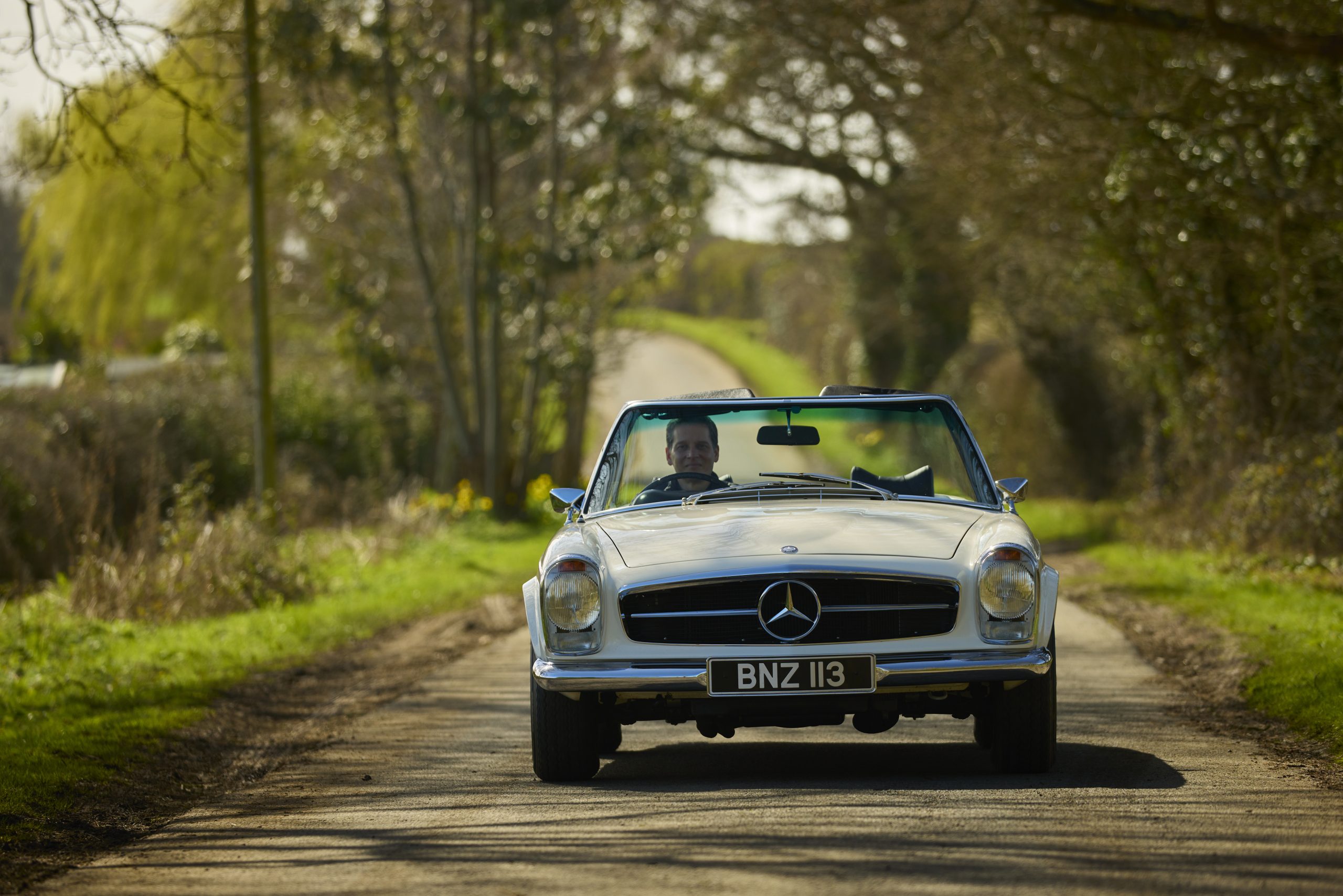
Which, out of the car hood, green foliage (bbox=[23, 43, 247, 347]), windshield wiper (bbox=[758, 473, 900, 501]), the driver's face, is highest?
green foliage (bbox=[23, 43, 247, 347])

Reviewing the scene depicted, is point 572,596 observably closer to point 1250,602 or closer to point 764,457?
point 764,457

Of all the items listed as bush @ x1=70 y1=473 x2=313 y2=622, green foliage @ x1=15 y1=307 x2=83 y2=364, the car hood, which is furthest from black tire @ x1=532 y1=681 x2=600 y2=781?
green foliage @ x1=15 y1=307 x2=83 y2=364

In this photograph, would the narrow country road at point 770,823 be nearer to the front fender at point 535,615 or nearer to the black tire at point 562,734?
the black tire at point 562,734

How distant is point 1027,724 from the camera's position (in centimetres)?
661

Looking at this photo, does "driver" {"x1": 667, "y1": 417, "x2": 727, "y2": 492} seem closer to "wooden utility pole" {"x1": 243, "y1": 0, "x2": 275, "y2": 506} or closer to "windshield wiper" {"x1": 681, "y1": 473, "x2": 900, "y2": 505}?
"windshield wiper" {"x1": 681, "y1": 473, "x2": 900, "y2": 505}

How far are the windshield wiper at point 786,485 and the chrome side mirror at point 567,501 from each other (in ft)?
1.81

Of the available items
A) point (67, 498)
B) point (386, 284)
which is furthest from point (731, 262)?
point (67, 498)

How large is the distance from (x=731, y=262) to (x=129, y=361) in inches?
1757

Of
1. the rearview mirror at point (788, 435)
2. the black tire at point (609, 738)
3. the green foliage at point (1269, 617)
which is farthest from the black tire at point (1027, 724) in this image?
the black tire at point (609, 738)

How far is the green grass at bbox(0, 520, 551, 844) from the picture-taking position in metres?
7.68

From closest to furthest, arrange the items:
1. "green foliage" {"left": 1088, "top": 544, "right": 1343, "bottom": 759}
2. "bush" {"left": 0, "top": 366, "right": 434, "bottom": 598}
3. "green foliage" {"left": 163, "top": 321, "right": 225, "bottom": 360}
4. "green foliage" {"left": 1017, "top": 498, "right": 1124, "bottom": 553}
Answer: "green foliage" {"left": 1088, "top": 544, "right": 1343, "bottom": 759}
"bush" {"left": 0, "top": 366, "right": 434, "bottom": 598}
"green foliage" {"left": 1017, "top": 498, "right": 1124, "bottom": 553}
"green foliage" {"left": 163, "top": 321, "right": 225, "bottom": 360}

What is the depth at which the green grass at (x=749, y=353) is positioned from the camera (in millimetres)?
60969

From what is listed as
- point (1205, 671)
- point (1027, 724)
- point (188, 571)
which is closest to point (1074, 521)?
point (188, 571)

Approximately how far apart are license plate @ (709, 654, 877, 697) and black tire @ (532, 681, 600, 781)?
2.66 ft
